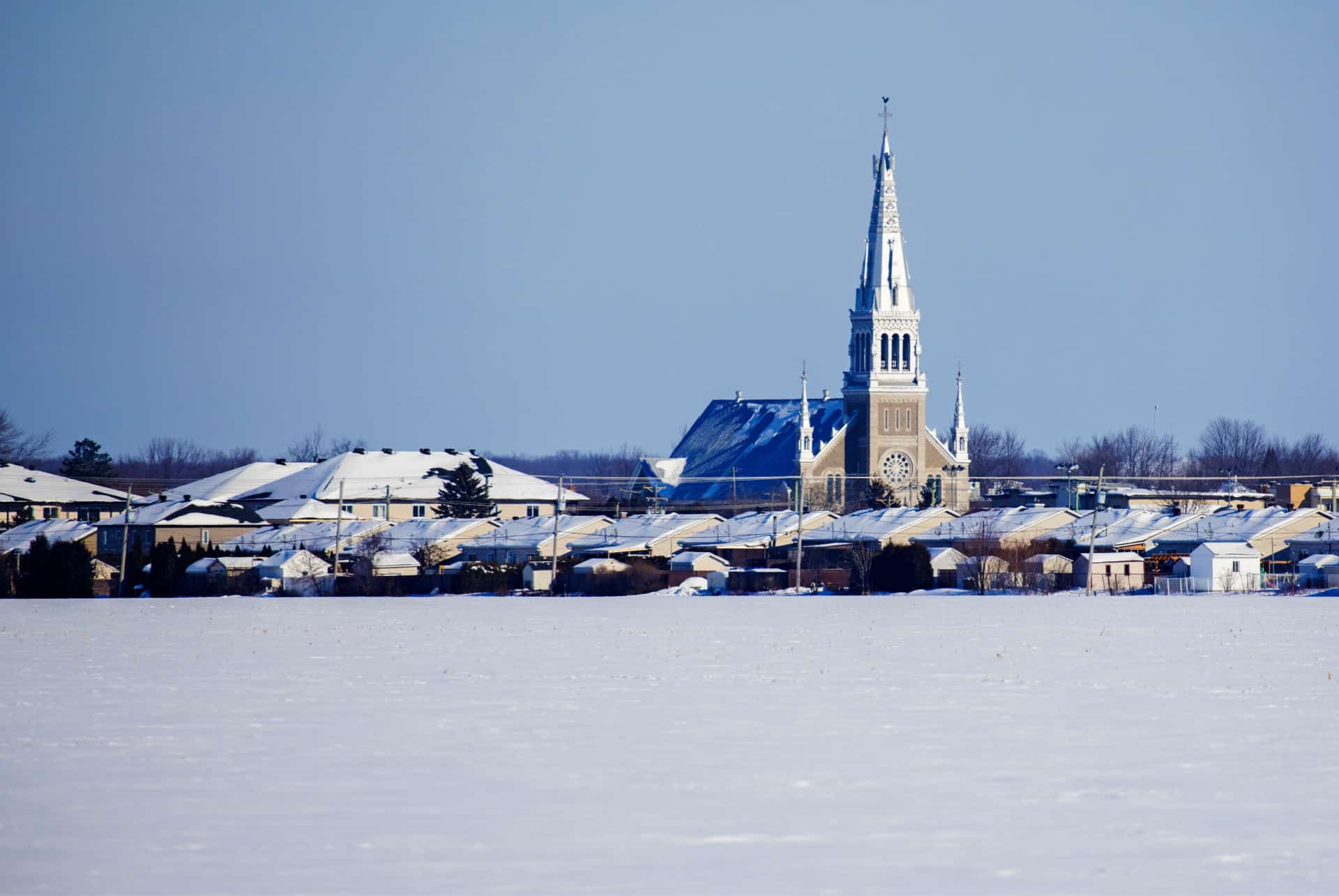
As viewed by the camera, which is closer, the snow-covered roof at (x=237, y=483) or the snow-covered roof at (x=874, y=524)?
the snow-covered roof at (x=874, y=524)

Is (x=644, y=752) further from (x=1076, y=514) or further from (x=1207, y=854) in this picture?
(x=1076, y=514)

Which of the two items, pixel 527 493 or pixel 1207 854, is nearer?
pixel 1207 854

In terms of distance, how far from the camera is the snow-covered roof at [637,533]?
313 ft

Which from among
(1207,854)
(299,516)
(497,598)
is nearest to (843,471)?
(299,516)

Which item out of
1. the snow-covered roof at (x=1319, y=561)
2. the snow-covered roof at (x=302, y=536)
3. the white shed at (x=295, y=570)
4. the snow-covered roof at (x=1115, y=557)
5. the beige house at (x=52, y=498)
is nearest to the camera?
the snow-covered roof at (x=1319, y=561)

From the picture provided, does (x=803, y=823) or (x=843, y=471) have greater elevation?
(x=843, y=471)

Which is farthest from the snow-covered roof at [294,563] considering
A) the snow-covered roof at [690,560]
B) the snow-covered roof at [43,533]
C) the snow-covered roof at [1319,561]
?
the snow-covered roof at [1319,561]

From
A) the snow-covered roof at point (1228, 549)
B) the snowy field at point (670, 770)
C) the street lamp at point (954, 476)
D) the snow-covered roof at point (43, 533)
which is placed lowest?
the snowy field at point (670, 770)

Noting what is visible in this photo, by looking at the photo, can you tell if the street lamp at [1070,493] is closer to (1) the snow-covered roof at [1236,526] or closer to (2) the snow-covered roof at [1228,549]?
(1) the snow-covered roof at [1236,526]

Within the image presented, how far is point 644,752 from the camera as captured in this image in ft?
66.5

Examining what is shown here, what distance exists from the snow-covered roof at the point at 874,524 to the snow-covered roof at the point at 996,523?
0.83 m

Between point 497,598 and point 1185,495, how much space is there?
2822 inches

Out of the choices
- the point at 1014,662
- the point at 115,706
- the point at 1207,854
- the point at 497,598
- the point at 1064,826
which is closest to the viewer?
the point at 1207,854

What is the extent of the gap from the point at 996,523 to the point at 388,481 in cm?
4833
